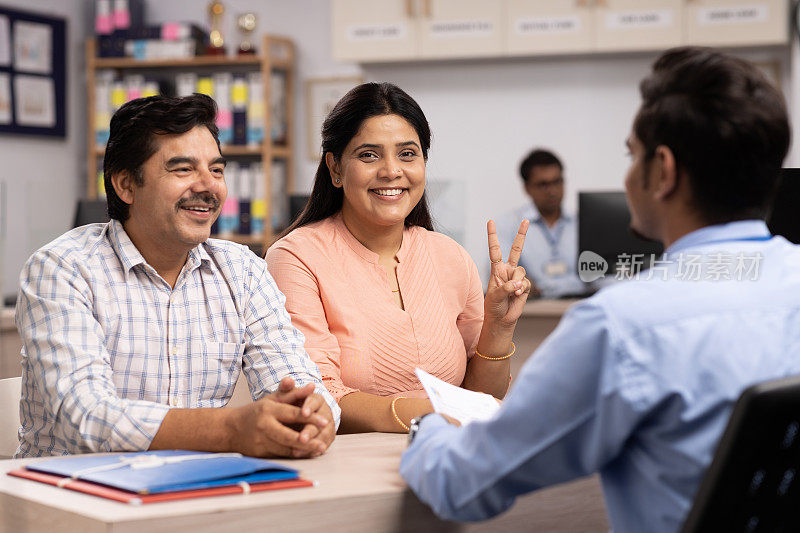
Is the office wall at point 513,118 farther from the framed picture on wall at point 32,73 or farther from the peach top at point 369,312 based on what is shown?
the peach top at point 369,312

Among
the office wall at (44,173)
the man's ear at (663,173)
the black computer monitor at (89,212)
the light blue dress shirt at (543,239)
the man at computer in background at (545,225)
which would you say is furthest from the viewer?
the light blue dress shirt at (543,239)

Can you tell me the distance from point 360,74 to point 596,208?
97.9 inches

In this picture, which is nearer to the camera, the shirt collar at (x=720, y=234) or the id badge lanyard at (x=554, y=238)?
the shirt collar at (x=720, y=234)

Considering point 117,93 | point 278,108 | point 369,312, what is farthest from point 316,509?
point 117,93

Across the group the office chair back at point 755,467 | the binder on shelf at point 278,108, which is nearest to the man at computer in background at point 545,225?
the binder on shelf at point 278,108

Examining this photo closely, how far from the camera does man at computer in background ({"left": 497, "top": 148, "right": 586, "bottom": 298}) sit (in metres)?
4.90

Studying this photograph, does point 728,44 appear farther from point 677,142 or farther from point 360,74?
point 677,142

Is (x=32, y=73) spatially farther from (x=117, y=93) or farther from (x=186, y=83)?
(x=186, y=83)

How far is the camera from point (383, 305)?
6.80 ft

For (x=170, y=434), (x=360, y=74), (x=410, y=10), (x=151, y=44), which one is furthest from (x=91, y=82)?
(x=170, y=434)

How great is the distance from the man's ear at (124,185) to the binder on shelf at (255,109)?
3.74 m

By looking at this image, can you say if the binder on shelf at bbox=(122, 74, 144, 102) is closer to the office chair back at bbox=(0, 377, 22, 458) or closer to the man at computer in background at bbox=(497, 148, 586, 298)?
the man at computer in background at bbox=(497, 148, 586, 298)

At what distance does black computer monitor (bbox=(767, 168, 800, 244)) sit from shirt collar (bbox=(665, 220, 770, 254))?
871 mm

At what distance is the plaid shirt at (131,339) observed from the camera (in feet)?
4.93
